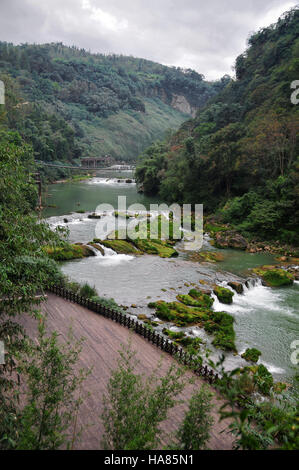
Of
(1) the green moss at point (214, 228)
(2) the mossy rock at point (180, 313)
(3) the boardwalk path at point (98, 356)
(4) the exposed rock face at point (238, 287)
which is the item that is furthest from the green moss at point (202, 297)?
(1) the green moss at point (214, 228)

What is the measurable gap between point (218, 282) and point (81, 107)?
402 ft

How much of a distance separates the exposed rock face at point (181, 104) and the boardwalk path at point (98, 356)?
193m

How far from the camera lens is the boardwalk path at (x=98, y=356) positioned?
258 inches

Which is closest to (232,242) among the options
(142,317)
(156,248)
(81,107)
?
(156,248)

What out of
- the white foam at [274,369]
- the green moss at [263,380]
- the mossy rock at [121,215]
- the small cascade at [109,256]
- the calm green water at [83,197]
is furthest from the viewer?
the calm green water at [83,197]

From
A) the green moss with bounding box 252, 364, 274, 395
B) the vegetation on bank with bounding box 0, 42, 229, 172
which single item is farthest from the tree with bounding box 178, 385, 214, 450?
the vegetation on bank with bounding box 0, 42, 229, 172

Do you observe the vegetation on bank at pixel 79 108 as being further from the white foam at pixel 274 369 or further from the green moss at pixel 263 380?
the green moss at pixel 263 380

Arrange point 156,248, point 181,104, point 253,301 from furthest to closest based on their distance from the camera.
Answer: point 181,104 → point 156,248 → point 253,301

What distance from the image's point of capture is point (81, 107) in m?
123

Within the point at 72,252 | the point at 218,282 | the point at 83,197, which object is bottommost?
the point at 218,282

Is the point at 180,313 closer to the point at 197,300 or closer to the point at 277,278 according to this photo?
the point at 197,300
